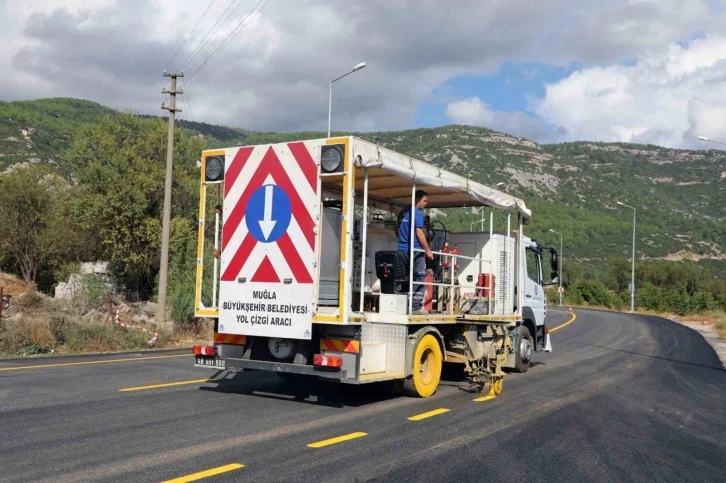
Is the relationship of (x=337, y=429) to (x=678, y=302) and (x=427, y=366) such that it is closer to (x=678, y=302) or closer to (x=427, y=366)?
(x=427, y=366)

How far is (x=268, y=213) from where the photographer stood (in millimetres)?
9141

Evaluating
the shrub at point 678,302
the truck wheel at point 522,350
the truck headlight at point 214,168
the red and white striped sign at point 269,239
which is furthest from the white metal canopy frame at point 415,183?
the shrub at point 678,302

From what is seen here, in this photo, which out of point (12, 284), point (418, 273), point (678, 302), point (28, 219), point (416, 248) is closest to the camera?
point (416, 248)

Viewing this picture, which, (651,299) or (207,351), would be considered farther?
(651,299)

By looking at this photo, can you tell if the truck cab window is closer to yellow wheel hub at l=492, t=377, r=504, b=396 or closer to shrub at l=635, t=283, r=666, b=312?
yellow wheel hub at l=492, t=377, r=504, b=396

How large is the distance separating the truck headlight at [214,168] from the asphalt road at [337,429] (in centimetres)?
298

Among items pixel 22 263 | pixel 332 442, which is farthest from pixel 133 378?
pixel 22 263

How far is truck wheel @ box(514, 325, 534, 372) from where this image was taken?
13.3 metres

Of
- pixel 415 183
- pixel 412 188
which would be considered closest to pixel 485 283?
pixel 412 188

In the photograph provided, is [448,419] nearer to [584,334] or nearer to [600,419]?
[600,419]

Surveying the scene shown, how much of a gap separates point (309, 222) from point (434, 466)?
3.66 m

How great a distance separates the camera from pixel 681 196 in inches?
4432

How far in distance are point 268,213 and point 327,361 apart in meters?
2.12

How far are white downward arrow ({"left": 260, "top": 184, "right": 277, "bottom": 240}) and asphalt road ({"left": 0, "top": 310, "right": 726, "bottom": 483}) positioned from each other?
2229 mm
